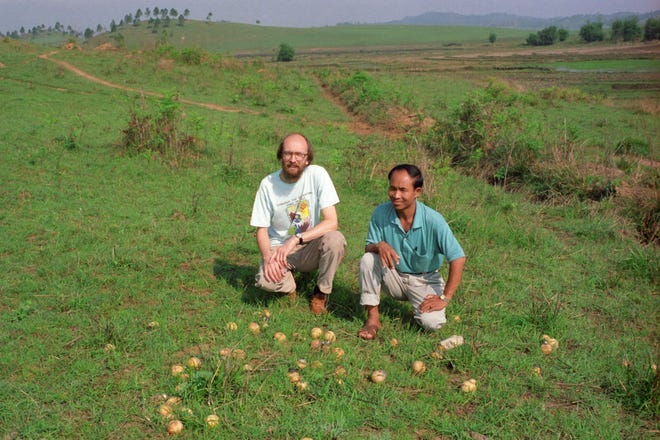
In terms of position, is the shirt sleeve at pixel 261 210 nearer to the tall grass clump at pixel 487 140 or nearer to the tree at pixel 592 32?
the tall grass clump at pixel 487 140

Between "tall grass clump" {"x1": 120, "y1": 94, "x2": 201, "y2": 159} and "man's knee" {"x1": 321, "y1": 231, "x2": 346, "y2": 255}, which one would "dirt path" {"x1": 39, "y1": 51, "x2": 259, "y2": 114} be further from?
"man's knee" {"x1": 321, "y1": 231, "x2": 346, "y2": 255}

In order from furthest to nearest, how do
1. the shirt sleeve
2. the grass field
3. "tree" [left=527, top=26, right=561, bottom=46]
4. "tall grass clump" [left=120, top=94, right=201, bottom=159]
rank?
"tree" [left=527, top=26, right=561, bottom=46], "tall grass clump" [left=120, top=94, right=201, bottom=159], the shirt sleeve, the grass field

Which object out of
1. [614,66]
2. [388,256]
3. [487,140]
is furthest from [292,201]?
[614,66]

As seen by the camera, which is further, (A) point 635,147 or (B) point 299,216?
(A) point 635,147

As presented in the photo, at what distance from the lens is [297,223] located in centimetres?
465

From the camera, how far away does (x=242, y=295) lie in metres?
4.87

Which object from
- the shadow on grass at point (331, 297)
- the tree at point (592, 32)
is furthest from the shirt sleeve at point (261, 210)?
the tree at point (592, 32)

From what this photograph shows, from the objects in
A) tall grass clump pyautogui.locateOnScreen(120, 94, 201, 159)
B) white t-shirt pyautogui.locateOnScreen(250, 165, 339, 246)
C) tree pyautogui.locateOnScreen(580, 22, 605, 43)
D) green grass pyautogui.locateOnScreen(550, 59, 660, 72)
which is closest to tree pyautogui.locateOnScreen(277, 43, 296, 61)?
green grass pyautogui.locateOnScreen(550, 59, 660, 72)

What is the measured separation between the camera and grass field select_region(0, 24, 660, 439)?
332cm

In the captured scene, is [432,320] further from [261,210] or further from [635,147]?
[635,147]

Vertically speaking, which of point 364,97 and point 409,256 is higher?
point 364,97

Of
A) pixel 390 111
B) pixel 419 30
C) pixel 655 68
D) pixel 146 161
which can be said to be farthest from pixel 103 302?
pixel 419 30

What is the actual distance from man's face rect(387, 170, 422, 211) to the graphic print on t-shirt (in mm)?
985

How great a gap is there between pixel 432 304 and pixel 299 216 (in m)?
1.43
